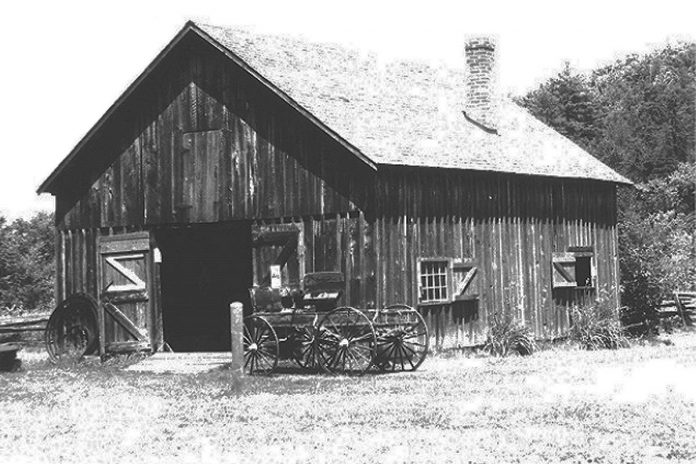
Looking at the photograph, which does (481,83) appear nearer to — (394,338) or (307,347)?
(394,338)

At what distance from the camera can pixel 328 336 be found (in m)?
21.8

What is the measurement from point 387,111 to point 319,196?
3336 mm

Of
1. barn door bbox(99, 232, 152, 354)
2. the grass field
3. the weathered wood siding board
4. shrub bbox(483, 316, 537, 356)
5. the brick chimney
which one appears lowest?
the grass field

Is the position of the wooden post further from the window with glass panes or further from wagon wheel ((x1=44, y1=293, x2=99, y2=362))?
wagon wheel ((x1=44, y1=293, x2=99, y2=362))

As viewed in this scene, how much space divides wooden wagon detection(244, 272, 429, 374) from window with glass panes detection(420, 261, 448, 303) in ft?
7.01

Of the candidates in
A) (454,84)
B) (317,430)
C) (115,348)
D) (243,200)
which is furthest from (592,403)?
(454,84)

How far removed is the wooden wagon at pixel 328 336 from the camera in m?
21.5

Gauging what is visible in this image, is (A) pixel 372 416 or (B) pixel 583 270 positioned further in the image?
Result: (B) pixel 583 270

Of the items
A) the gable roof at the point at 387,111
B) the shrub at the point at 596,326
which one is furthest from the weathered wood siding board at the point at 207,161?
the shrub at the point at 596,326

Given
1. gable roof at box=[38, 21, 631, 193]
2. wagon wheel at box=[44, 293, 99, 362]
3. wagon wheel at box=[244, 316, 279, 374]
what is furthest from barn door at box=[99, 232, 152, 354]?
wagon wheel at box=[244, 316, 279, 374]

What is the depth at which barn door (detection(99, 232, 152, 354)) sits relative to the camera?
27484 mm

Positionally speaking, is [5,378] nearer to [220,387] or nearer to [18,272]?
[220,387]

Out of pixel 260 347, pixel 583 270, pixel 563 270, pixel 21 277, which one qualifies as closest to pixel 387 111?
pixel 563 270

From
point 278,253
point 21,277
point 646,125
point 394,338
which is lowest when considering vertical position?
point 394,338
